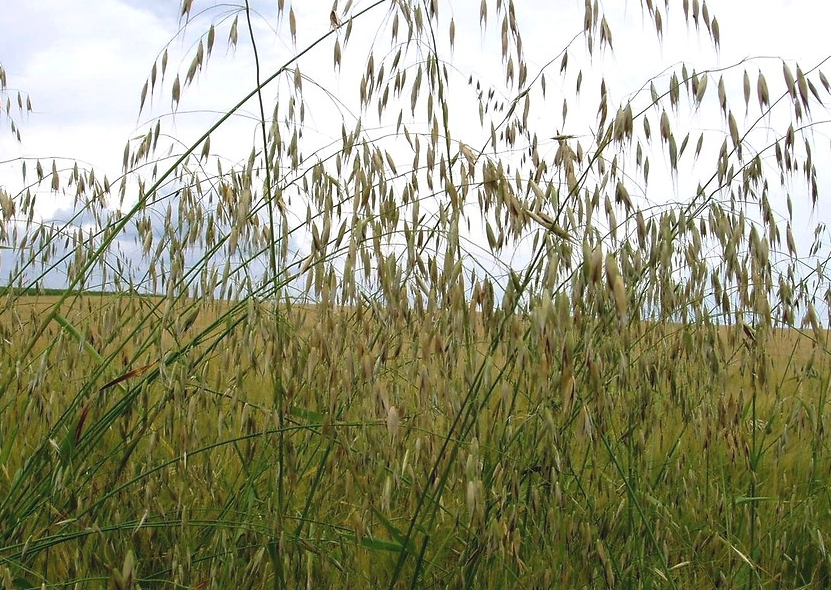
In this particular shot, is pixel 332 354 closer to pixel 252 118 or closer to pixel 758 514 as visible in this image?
pixel 252 118

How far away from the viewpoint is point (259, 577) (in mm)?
1601

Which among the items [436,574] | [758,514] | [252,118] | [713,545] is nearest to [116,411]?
[252,118]

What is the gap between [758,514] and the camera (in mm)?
2148

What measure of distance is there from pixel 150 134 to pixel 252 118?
55 centimetres

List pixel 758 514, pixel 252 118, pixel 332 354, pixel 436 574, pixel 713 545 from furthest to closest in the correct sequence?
pixel 758 514 → pixel 713 545 → pixel 436 574 → pixel 252 118 → pixel 332 354

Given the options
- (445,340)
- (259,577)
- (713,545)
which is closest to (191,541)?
(259,577)

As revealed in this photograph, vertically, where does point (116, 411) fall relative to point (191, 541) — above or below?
above

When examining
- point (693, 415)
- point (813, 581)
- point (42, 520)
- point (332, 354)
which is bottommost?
point (813, 581)

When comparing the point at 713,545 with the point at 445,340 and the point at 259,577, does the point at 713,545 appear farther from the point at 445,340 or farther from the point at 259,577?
the point at 259,577

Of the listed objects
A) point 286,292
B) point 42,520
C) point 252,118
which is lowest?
point 42,520

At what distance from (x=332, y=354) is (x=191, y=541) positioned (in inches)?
27.8

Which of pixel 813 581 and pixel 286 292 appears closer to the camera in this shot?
pixel 286 292

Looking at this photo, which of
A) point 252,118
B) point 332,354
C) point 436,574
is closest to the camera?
point 332,354

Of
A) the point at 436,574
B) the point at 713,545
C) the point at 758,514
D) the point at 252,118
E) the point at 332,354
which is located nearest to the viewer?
the point at 332,354
